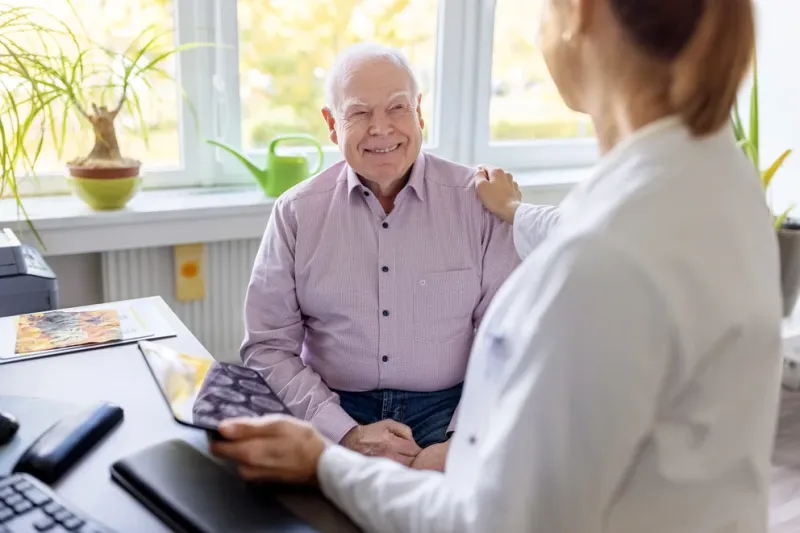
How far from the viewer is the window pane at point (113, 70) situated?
213 cm

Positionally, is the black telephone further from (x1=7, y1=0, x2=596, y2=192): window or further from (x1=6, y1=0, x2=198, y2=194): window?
(x1=7, y1=0, x2=596, y2=192): window

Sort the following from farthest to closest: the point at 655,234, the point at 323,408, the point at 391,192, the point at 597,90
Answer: the point at 391,192 < the point at 323,408 < the point at 597,90 < the point at 655,234

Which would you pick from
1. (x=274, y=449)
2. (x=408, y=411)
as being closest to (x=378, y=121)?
(x=408, y=411)

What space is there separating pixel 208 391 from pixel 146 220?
3.77 ft

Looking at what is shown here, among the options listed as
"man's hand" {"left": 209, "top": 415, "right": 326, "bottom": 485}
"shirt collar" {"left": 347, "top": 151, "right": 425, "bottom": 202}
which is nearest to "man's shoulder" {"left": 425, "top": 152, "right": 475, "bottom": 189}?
"shirt collar" {"left": 347, "top": 151, "right": 425, "bottom": 202}

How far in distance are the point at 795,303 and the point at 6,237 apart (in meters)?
2.42

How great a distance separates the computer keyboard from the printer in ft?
2.57

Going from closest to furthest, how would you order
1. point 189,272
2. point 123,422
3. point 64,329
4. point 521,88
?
point 123,422, point 64,329, point 189,272, point 521,88

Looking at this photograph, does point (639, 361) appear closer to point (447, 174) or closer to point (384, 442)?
point (384, 442)

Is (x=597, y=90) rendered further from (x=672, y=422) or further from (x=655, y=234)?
(x=672, y=422)

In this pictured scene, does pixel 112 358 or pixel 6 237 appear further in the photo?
pixel 6 237

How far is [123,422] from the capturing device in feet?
3.46

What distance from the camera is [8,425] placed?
98cm

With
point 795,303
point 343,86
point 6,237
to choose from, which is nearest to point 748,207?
point 343,86
